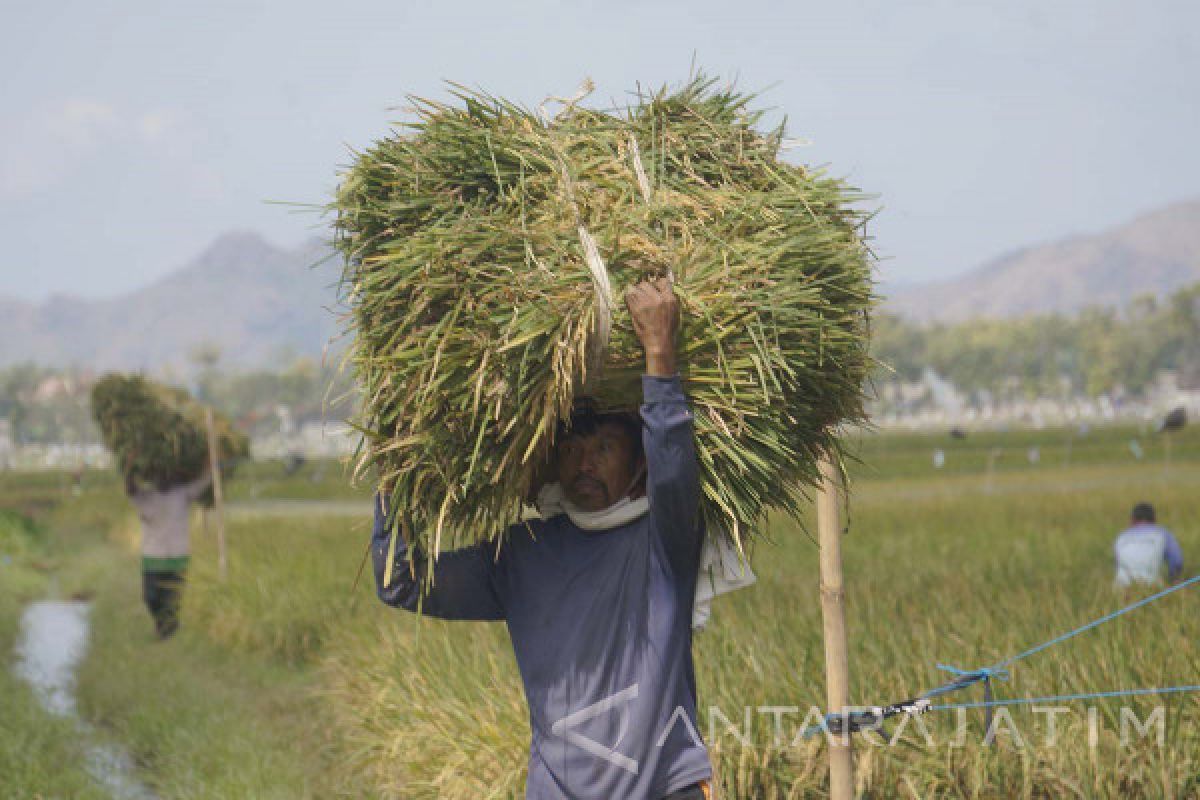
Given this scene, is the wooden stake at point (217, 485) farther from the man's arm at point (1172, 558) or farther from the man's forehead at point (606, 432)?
the man's forehead at point (606, 432)

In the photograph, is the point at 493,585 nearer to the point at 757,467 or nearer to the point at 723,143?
the point at 757,467

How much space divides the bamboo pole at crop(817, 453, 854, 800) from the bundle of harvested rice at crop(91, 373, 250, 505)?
336 inches

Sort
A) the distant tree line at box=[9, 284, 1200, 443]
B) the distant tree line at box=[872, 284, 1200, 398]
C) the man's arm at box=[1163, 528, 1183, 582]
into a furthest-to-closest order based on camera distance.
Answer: the distant tree line at box=[872, 284, 1200, 398], the distant tree line at box=[9, 284, 1200, 443], the man's arm at box=[1163, 528, 1183, 582]

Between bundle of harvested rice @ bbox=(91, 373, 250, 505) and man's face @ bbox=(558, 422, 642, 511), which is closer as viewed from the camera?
man's face @ bbox=(558, 422, 642, 511)

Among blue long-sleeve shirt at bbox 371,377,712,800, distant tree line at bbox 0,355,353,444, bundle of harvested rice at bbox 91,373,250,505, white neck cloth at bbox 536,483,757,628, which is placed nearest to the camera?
blue long-sleeve shirt at bbox 371,377,712,800

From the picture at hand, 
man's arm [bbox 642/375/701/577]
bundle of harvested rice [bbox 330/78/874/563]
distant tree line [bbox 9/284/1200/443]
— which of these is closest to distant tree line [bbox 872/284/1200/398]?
distant tree line [bbox 9/284/1200/443]

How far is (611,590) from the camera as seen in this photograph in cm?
300

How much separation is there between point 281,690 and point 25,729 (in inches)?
70.7

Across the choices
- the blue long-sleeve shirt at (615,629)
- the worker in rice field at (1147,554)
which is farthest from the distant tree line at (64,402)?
the blue long-sleeve shirt at (615,629)

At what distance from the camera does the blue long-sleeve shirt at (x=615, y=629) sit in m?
2.83

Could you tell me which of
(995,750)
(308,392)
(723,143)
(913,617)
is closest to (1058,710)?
(995,750)

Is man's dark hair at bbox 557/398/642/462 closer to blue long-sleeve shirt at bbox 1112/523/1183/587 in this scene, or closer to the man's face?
the man's face

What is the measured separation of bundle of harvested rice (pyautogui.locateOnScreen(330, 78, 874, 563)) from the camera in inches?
110

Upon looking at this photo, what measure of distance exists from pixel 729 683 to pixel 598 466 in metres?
2.27
